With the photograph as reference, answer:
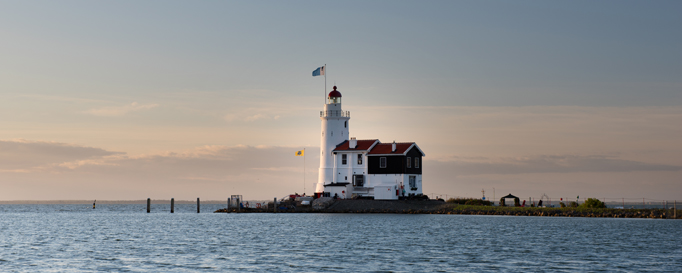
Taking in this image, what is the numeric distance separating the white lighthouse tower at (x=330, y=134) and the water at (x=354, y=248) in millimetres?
23179

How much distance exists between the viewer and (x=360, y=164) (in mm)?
81625

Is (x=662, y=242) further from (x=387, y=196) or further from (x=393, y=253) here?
(x=387, y=196)

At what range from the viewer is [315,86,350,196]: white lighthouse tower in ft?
272

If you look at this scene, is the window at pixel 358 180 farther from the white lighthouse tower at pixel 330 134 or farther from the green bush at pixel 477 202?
the green bush at pixel 477 202

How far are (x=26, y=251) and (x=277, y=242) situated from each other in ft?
49.3

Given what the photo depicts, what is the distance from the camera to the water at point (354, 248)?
31969 millimetres

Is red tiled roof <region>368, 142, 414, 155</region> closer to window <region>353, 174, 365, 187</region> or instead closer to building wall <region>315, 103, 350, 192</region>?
window <region>353, 174, 365, 187</region>

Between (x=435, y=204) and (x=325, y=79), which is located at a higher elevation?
(x=325, y=79)

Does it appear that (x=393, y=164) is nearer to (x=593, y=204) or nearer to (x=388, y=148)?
(x=388, y=148)

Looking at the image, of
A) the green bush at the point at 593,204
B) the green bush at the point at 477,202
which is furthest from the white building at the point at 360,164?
the green bush at the point at 593,204

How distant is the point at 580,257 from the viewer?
35.7 metres

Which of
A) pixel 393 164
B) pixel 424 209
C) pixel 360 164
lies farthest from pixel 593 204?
pixel 360 164

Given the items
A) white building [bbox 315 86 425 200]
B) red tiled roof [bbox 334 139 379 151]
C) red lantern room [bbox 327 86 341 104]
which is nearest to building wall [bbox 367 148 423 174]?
white building [bbox 315 86 425 200]

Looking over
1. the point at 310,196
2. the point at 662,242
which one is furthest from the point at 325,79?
the point at 662,242
